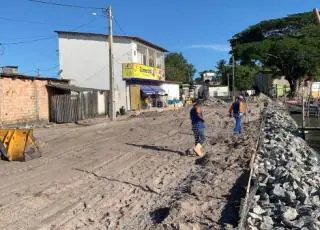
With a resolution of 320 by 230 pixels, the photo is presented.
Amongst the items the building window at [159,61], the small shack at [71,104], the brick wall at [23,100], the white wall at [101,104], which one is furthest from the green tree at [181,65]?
the brick wall at [23,100]

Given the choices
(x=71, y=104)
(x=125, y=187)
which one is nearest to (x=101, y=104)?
(x=71, y=104)

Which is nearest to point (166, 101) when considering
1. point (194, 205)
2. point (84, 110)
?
point (84, 110)

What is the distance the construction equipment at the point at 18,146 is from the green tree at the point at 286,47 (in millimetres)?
56545

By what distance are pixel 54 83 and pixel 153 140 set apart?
16.0 metres

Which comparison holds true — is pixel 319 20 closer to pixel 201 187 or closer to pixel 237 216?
pixel 237 216

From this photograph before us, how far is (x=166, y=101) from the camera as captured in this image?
192 ft

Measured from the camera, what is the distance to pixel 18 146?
48.9 ft

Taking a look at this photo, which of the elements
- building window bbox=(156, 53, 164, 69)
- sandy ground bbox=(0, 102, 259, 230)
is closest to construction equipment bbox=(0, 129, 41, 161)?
sandy ground bbox=(0, 102, 259, 230)

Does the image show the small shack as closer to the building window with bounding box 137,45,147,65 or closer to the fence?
the fence

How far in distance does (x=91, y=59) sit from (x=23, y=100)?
1706cm

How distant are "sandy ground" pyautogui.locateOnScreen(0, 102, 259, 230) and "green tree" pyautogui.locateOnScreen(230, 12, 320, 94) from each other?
53824mm

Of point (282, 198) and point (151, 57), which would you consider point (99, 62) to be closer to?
point (151, 57)

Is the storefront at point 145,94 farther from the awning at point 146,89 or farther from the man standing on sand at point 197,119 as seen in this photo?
the man standing on sand at point 197,119

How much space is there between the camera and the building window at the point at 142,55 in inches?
1968
